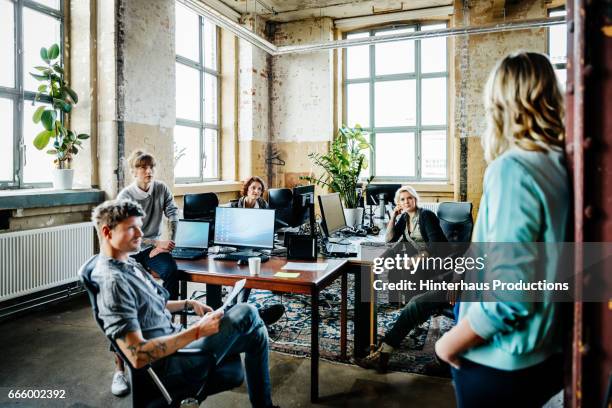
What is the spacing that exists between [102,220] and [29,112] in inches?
141

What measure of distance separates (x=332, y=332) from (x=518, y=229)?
301cm

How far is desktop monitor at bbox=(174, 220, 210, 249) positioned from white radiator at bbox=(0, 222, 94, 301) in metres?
1.67

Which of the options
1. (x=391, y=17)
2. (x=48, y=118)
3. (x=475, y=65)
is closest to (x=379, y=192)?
(x=475, y=65)

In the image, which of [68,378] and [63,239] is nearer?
[68,378]

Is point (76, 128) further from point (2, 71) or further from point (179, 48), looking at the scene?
point (179, 48)


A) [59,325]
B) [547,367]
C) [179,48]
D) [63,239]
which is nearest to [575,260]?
[547,367]

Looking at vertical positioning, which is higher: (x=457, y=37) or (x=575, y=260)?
(x=457, y=37)

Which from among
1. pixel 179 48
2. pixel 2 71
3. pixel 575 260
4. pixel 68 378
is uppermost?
pixel 179 48

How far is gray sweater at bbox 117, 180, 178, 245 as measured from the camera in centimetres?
384

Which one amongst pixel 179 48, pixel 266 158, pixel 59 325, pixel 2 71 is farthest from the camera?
pixel 266 158

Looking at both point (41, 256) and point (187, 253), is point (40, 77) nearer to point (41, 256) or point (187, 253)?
point (41, 256)

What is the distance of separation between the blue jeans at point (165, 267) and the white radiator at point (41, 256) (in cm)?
151

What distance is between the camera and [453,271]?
11.7 feet

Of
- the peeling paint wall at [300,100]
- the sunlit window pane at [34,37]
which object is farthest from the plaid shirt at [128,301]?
the peeling paint wall at [300,100]
